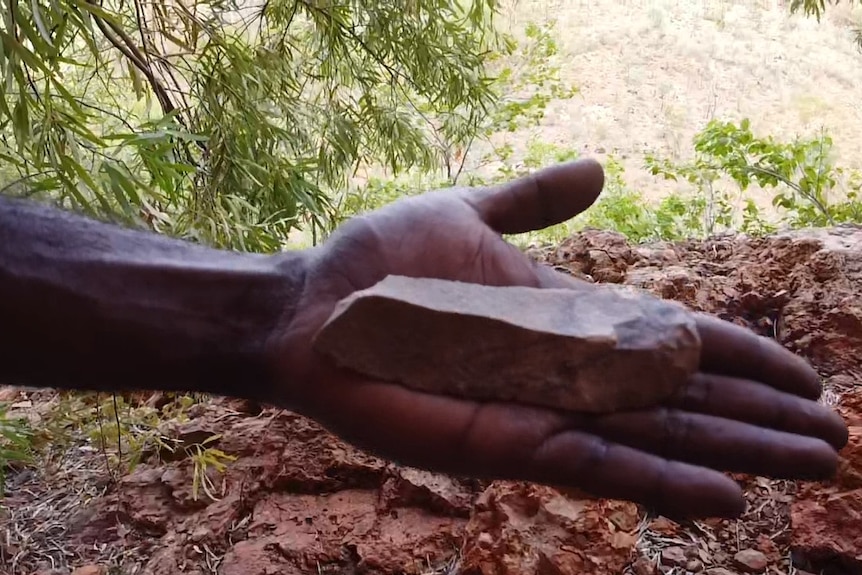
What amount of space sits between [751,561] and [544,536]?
327mm

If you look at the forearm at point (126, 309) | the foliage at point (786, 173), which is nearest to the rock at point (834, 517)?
the forearm at point (126, 309)

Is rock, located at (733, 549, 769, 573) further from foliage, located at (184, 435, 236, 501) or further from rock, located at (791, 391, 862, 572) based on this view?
foliage, located at (184, 435, 236, 501)

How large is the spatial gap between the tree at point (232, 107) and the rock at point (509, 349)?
0.59 m

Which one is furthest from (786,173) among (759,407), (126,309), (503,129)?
(126,309)

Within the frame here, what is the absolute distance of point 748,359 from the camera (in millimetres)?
933

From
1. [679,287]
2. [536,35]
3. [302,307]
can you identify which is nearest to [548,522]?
[302,307]

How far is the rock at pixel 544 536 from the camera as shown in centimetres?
113

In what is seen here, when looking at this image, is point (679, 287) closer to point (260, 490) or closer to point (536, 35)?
point (260, 490)

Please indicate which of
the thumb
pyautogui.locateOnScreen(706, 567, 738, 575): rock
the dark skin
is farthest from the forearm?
pyautogui.locateOnScreen(706, 567, 738, 575): rock

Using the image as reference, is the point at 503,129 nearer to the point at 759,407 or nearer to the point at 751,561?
the point at 751,561

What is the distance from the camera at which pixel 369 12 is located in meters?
2.34

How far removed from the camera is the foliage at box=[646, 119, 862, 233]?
2.36m

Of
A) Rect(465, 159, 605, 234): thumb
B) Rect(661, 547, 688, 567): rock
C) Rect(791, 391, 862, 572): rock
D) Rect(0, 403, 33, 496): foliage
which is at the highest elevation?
Rect(465, 159, 605, 234): thumb

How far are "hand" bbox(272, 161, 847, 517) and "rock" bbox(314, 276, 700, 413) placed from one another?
0.02 meters
